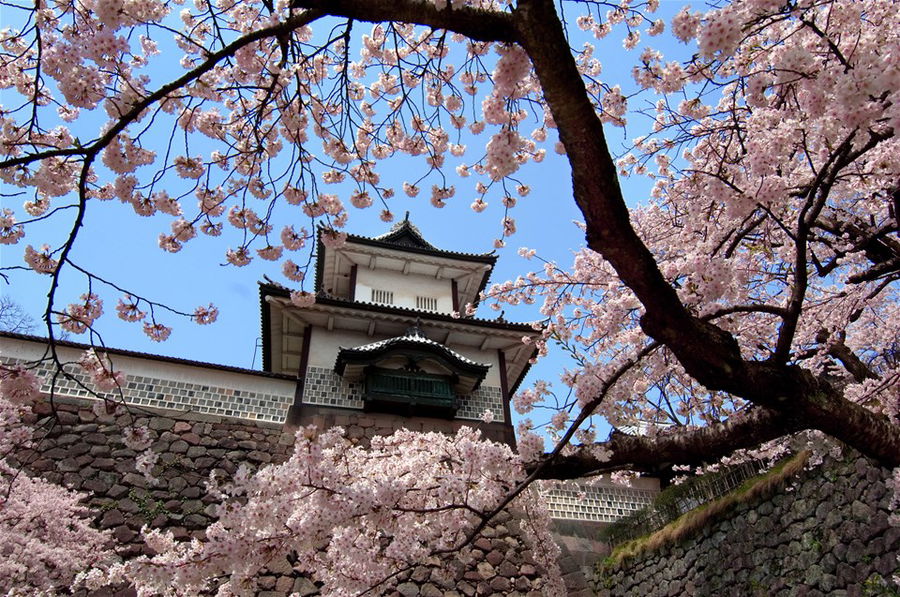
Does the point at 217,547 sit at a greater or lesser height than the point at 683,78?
lesser

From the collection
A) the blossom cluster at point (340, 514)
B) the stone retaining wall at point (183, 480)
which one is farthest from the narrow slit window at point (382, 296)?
the blossom cluster at point (340, 514)

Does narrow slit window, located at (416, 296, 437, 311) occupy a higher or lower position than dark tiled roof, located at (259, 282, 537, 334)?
higher

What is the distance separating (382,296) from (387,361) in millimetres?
2722

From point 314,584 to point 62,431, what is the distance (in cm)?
402

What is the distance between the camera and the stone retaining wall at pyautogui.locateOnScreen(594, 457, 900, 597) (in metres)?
5.37

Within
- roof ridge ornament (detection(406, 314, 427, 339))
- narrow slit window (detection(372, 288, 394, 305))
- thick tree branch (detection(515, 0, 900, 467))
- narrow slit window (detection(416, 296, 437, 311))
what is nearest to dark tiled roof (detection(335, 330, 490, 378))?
roof ridge ornament (detection(406, 314, 427, 339))

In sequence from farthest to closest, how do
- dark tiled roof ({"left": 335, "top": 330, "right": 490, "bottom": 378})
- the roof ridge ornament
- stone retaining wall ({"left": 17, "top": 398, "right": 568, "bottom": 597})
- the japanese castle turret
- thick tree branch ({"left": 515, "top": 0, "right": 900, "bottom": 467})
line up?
the roof ridge ornament < dark tiled roof ({"left": 335, "top": 330, "right": 490, "bottom": 378}) < the japanese castle turret < stone retaining wall ({"left": 17, "top": 398, "right": 568, "bottom": 597}) < thick tree branch ({"left": 515, "top": 0, "right": 900, "bottom": 467})

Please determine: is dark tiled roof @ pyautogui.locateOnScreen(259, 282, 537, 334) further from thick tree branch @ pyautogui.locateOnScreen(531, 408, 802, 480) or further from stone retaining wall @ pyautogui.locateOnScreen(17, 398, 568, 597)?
thick tree branch @ pyautogui.locateOnScreen(531, 408, 802, 480)

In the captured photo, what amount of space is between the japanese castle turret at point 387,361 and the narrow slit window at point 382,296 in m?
0.02

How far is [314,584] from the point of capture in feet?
22.8

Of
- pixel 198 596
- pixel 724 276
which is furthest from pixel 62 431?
pixel 724 276

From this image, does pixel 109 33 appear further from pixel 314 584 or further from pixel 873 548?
pixel 873 548

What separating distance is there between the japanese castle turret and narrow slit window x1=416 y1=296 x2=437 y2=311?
11.8 inches

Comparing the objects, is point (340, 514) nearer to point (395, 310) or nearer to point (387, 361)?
point (387, 361)
